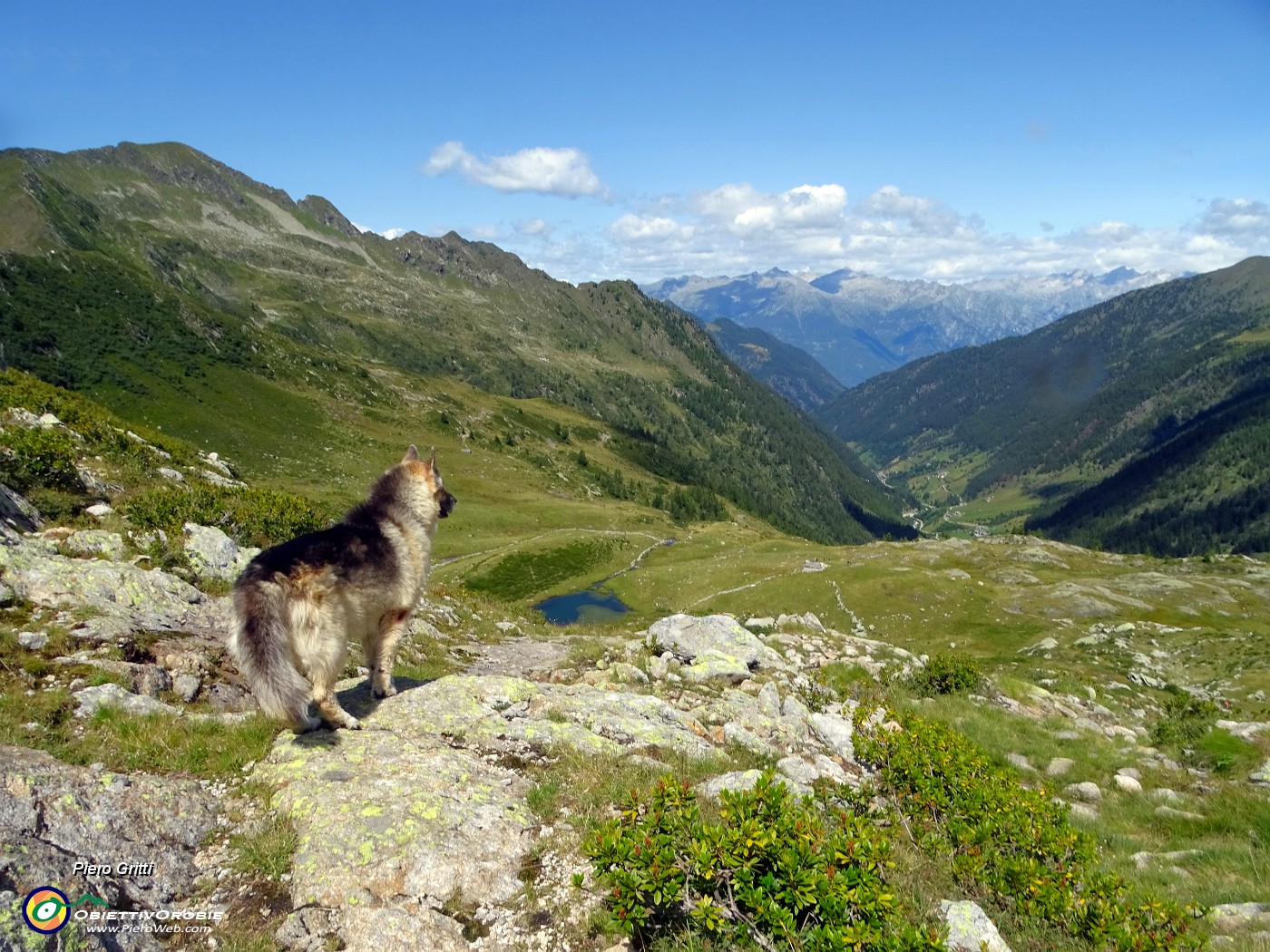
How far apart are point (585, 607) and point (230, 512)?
71.9 metres

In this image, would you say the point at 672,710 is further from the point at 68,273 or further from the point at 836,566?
the point at 68,273

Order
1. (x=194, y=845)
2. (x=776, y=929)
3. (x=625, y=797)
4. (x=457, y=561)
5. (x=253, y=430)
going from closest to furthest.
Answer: (x=776, y=929), (x=194, y=845), (x=625, y=797), (x=457, y=561), (x=253, y=430)

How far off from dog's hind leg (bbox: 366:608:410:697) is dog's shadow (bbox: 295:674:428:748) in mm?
331

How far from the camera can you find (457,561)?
93562 millimetres

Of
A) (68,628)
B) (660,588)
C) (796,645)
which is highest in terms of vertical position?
(68,628)

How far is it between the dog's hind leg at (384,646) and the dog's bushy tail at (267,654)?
2.31m

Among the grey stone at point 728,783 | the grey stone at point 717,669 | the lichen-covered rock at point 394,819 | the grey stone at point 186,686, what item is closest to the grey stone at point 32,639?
the grey stone at point 186,686

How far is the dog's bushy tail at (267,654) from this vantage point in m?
7.64

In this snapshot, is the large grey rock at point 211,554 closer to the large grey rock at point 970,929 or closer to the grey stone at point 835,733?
the grey stone at point 835,733

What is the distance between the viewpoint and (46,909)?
14.9 ft

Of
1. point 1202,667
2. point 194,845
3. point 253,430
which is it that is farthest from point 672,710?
point 253,430

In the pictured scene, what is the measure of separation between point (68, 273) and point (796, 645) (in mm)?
171016

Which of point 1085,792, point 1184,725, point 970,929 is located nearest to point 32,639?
point 970,929

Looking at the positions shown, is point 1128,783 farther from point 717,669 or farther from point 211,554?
point 211,554
